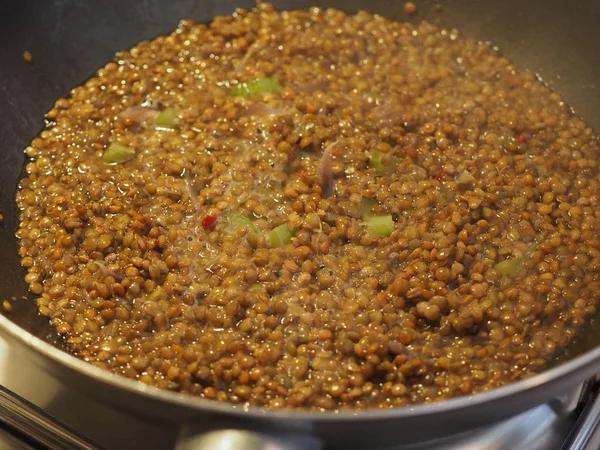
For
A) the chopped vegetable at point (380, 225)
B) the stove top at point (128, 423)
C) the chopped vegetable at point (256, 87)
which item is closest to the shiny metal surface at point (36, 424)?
the stove top at point (128, 423)

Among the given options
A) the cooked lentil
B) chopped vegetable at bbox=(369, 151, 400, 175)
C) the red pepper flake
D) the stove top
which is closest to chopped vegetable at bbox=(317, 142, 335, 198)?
the cooked lentil

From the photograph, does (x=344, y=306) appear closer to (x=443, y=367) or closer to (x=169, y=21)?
(x=443, y=367)

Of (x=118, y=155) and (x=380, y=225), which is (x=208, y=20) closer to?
(x=118, y=155)

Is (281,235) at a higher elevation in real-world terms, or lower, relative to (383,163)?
lower

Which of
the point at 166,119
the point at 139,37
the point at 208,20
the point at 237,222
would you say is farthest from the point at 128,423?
the point at 208,20

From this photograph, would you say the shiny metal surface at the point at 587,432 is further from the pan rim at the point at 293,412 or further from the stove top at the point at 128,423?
the pan rim at the point at 293,412

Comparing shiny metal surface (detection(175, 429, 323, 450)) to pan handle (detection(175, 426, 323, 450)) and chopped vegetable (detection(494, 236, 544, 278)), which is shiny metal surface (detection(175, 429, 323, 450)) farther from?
Result: chopped vegetable (detection(494, 236, 544, 278))
